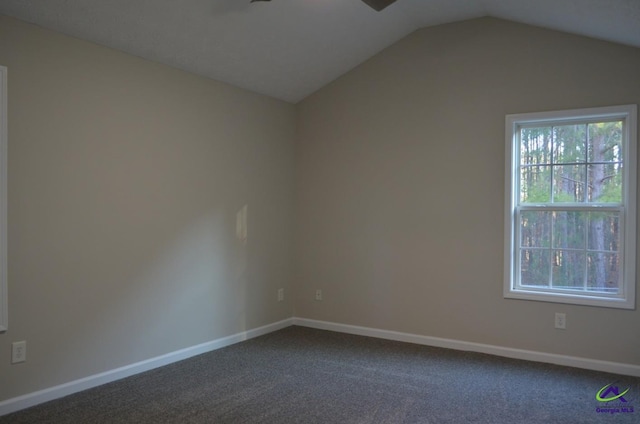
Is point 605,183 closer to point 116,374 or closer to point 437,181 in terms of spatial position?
point 437,181

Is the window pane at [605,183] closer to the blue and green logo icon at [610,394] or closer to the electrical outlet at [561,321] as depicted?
the electrical outlet at [561,321]

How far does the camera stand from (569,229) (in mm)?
3842

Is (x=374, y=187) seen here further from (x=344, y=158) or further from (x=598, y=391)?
(x=598, y=391)

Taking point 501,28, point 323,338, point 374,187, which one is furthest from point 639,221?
point 323,338

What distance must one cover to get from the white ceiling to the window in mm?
705

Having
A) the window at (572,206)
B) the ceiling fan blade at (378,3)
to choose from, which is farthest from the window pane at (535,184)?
the ceiling fan blade at (378,3)

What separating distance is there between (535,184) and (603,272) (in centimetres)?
86

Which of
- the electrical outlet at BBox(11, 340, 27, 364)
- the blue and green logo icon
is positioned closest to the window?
the blue and green logo icon

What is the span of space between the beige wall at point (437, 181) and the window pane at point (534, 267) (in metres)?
0.19

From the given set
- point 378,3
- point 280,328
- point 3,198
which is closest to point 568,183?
point 378,3

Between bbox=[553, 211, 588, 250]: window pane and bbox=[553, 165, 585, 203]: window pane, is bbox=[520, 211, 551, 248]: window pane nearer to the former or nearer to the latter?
bbox=[553, 211, 588, 250]: window pane

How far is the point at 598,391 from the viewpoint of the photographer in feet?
10.5

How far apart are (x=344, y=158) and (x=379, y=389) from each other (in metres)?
2.40

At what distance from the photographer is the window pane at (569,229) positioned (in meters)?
3.79
